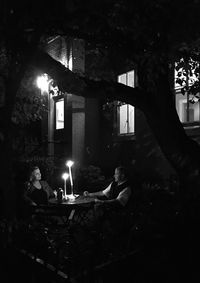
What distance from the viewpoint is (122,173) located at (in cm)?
811

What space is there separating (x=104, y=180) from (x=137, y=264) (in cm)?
672

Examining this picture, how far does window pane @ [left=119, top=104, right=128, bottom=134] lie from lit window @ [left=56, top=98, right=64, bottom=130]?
3169 millimetres

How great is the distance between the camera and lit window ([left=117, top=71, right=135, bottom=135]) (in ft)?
35.4

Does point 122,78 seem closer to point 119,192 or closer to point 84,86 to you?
point 119,192

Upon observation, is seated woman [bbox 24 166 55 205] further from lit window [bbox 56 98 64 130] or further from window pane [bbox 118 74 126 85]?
lit window [bbox 56 98 64 130]

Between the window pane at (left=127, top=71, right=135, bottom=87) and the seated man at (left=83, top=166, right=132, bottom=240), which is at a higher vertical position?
the window pane at (left=127, top=71, right=135, bottom=87)

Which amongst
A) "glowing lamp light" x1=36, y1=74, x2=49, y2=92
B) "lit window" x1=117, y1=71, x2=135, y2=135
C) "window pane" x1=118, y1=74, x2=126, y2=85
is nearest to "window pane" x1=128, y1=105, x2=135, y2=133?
"lit window" x1=117, y1=71, x2=135, y2=135

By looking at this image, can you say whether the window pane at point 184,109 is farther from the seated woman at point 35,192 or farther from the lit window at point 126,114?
the seated woman at point 35,192

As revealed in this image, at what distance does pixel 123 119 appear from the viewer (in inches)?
442

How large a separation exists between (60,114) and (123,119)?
3.59m

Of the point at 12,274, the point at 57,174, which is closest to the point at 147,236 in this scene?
the point at 12,274

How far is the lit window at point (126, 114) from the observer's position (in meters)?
10.8

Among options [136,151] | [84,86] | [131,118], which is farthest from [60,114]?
[84,86]

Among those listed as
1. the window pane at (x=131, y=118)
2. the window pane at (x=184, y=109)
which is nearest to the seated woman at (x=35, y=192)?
the window pane at (x=131, y=118)
